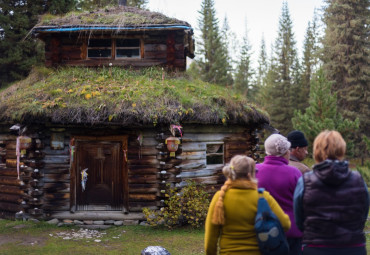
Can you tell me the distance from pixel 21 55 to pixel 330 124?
16.3 meters

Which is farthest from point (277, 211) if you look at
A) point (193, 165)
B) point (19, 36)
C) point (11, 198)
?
point (19, 36)

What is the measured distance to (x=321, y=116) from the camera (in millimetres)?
19641

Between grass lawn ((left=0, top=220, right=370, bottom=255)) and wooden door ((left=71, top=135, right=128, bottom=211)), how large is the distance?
1.01 m

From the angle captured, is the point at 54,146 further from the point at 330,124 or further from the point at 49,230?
the point at 330,124

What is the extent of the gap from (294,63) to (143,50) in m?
29.1

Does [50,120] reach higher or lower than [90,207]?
higher

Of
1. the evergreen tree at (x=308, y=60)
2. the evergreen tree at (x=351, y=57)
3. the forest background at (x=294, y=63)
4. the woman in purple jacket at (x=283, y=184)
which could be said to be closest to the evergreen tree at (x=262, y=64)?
the forest background at (x=294, y=63)

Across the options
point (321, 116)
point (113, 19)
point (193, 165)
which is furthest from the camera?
point (321, 116)

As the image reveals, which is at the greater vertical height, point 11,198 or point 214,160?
point 214,160

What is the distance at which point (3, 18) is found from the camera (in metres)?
19.5

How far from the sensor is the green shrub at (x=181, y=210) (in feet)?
34.0

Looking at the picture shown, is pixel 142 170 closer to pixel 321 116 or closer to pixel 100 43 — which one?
pixel 100 43

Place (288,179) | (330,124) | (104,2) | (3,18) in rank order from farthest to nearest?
(104,2) < (3,18) < (330,124) < (288,179)

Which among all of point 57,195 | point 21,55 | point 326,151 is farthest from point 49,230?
point 21,55
